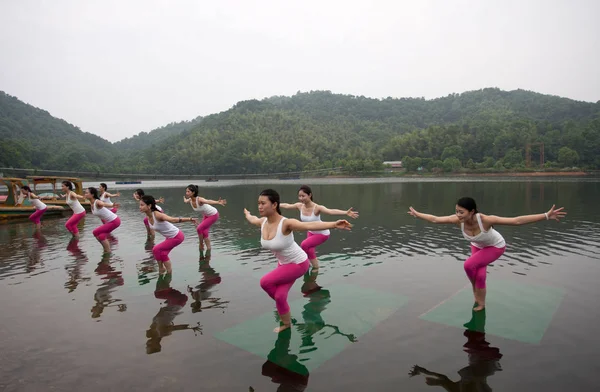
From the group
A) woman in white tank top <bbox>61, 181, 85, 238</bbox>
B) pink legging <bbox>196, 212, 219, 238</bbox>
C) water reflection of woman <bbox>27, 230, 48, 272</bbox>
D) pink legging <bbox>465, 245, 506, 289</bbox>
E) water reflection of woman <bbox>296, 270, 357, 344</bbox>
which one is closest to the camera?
water reflection of woman <bbox>296, 270, 357, 344</bbox>

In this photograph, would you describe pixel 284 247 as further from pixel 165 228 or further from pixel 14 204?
pixel 14 204

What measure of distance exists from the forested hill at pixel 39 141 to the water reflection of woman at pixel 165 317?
351 feet

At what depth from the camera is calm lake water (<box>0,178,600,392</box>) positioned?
5.03 metres

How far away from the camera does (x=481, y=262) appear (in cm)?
677

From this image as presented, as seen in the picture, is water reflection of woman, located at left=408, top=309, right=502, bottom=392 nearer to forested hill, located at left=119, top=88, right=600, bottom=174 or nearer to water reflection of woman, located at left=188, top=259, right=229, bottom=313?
water reflection of woman, located at left=188, top=259, right=229, bottom=313

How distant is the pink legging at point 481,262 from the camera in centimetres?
679

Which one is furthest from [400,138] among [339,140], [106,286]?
[106,286]

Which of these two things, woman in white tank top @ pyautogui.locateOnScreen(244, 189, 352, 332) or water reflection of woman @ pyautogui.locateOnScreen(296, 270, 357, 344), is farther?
water reflection of woman @ pyautogui.locateOnScreen(296, 270, 357, 344)

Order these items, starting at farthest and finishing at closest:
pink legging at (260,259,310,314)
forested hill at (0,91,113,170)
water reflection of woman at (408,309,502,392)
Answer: forested hill at (0,91,113,170) → pink legging at (260,259,310,314) → water reflection of woman at (408,309,502,392)

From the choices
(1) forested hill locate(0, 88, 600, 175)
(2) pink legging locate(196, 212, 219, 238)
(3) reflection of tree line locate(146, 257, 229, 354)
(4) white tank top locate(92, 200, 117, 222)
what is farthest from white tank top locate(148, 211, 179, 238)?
(1) forested hill locate(0, 88, 600, 175)

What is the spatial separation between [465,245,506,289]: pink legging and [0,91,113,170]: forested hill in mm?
112713

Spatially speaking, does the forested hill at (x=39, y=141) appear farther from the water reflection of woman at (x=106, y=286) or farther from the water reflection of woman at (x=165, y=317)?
the water reflection of woman at (x=165, y=317)

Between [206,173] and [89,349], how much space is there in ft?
439

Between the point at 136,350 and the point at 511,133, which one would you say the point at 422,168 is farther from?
the point at 136,350
